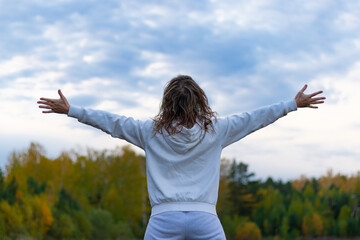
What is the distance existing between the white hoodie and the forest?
135ft

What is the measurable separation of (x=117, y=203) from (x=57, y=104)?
4767 centimetres

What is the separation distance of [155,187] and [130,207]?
4856cm

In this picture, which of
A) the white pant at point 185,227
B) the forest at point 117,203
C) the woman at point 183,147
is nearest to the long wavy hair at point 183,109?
the woman at point 183,147

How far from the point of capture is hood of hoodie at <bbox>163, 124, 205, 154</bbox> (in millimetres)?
3398

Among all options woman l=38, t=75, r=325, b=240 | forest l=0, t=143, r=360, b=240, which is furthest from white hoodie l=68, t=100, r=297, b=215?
forest l=0, t=143, r=360, b=240

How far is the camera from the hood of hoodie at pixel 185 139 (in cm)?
340

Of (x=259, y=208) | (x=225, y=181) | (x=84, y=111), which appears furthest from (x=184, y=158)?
(x=259, y=208)

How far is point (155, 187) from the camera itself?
11.1ft

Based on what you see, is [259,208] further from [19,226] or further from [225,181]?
[19,226]

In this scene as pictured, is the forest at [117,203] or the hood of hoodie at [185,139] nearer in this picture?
the hood of hoodie at [185,139]

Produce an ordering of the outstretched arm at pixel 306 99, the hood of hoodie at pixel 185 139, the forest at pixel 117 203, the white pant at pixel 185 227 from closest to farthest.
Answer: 1. the white pant at pixel 185 227
2. the hood of hoodie at pixel 185 139
3. the outstretched arm at pixel 306 99
4. the forest at pixel 117 203

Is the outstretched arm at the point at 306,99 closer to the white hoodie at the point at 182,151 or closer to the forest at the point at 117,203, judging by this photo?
the white hoodie at the point at 182,151

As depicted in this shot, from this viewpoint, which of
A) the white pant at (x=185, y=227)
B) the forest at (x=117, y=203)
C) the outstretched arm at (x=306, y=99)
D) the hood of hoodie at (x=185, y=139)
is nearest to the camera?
the white pant at (x=185, y=227)

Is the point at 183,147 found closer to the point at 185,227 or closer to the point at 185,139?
the point at 185,139
